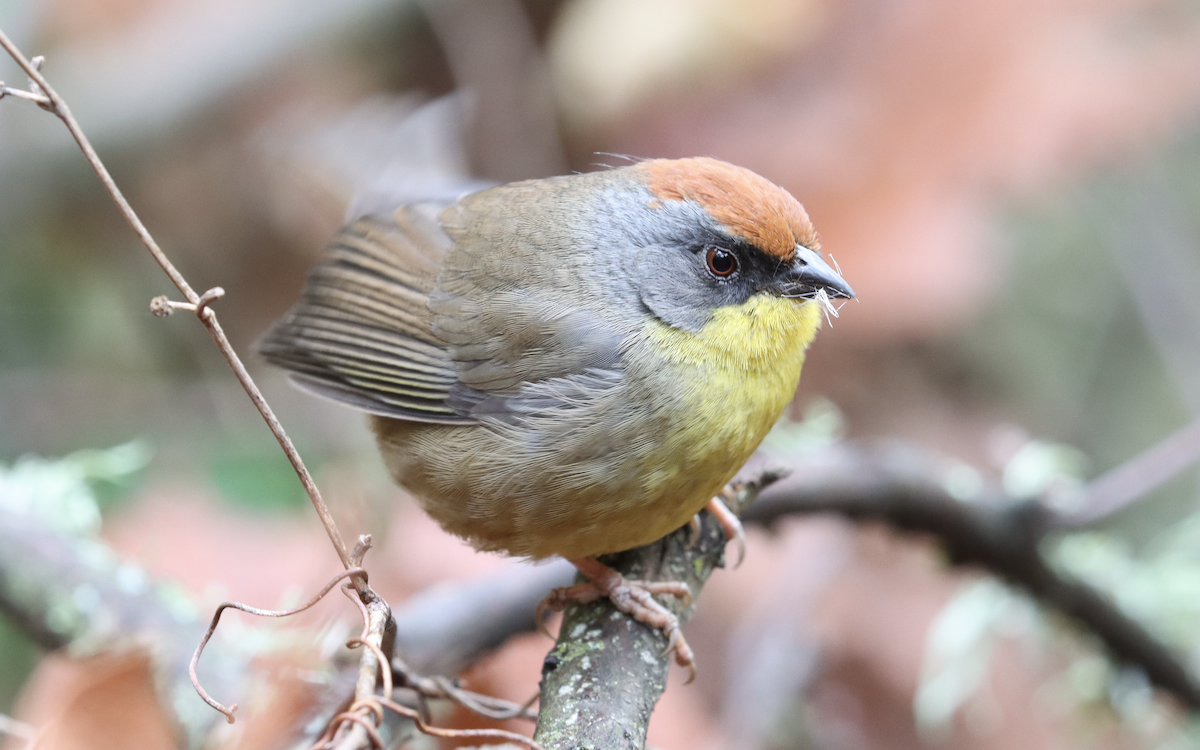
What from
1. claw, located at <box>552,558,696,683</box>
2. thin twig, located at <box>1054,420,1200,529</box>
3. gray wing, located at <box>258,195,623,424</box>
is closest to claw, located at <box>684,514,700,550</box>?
claw, located at <box>552,558,696,683</box>

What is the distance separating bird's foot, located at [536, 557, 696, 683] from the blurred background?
451mm

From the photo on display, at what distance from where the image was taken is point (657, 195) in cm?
287

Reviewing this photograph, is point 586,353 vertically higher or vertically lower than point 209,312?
lower

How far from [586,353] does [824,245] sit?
2.54m

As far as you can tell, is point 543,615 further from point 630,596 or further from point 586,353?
point 586,353

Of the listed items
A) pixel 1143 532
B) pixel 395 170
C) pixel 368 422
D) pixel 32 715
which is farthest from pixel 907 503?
→ pixel 1143 532

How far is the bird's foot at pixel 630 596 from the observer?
8.05 feet

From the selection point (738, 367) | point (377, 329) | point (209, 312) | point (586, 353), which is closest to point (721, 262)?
point (738, 367)

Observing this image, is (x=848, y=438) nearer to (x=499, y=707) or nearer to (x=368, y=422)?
(x=368, y=422)

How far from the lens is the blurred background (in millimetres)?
4098

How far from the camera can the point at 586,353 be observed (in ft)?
8.86

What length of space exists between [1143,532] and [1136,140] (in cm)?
267

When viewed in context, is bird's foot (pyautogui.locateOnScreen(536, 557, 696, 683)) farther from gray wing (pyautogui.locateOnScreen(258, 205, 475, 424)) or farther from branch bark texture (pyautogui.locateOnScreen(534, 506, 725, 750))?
gray wing (pyautogui.locateOnScreen(258, 205, 475, 424))

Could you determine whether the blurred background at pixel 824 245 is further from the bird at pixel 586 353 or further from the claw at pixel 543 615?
the bird at pixel 586 353
